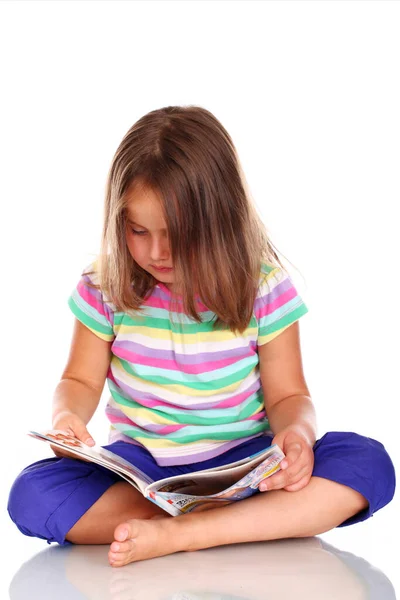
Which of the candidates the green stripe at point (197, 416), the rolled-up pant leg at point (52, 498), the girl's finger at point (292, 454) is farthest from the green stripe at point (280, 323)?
the rolled-up pant leg at point (52, 498)

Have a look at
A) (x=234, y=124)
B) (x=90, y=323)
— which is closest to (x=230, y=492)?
(x=90, y=323)

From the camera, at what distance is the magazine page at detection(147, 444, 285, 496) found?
4.52 feet

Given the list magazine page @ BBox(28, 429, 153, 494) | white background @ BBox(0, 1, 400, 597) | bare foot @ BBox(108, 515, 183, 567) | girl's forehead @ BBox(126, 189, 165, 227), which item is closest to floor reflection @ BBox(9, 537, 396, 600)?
bare foot @ BBox(108, 515, 183, 567)

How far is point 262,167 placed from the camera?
2.99m

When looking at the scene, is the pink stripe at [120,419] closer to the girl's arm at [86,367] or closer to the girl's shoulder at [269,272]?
the girl's arm at [86,367]

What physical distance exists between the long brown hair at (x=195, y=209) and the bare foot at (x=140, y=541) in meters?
0.35

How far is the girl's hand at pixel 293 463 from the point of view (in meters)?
1.43

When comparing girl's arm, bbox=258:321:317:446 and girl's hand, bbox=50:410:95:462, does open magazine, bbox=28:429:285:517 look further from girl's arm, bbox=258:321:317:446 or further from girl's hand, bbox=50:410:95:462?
girl's arm, bbox=258:321:317:446

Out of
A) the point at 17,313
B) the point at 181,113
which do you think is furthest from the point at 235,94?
the point at 181,113

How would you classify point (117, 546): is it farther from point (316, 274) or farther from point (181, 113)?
point (316, 274)

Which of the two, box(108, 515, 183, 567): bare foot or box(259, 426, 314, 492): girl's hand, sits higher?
box(259, 426, 314, 492): girl's hand

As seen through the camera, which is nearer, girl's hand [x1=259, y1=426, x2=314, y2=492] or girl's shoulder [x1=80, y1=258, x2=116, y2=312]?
girl's hand [x1=259, y1=426, x2=314, y2=492]

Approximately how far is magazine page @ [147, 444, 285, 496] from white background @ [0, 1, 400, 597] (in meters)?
1.31

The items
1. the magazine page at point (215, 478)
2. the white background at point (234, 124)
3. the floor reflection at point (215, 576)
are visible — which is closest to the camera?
the floor reflection at point (215, 576)
